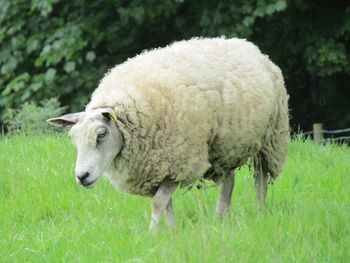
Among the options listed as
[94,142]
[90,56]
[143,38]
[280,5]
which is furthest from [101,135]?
[143,38]

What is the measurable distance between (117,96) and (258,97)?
3.68 feet

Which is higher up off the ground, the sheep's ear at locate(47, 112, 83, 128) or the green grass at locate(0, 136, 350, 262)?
the sheep's ear at locate(47, 112, 83, 128)

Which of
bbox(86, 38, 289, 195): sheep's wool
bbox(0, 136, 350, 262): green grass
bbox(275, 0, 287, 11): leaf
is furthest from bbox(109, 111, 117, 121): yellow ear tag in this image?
bbox(275, 0, 287, 11): leaf

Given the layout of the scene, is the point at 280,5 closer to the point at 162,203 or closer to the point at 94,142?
the point at 162,203

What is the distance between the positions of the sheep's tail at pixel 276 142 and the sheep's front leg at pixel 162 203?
991 millimetres

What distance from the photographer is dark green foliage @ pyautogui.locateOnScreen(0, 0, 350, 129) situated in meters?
12.2

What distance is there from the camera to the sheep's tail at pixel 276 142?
6805mm

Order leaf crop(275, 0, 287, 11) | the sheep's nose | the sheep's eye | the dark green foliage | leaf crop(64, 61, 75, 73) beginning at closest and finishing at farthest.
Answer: the sheep's nose → the sheep's eye → leaf crop(275, 0, 287, 11) → the dark green foliage → leaf crop(64, 61, 75, 73)

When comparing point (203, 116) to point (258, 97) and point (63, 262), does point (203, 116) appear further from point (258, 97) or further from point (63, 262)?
point (63, 262)

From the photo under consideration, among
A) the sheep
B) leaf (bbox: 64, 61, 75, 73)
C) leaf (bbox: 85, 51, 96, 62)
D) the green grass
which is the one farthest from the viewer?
leaf (bbox: 85, 51, 96, 62)

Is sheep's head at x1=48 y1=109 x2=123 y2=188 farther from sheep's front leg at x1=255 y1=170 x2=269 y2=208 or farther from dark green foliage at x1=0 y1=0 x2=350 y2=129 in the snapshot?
dark green foliage at x1=0 y1=0 x2=350 y2=129

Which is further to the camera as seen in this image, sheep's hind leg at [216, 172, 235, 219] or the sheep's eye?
sheep's hind leg at [216, 172, 235, 219]

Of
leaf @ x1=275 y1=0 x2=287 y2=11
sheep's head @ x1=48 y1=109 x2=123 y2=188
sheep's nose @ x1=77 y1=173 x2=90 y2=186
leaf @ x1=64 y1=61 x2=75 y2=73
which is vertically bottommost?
leaf @ x1=64 y1=61 x2=75 y2=73

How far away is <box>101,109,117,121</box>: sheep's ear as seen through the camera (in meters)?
5.80
